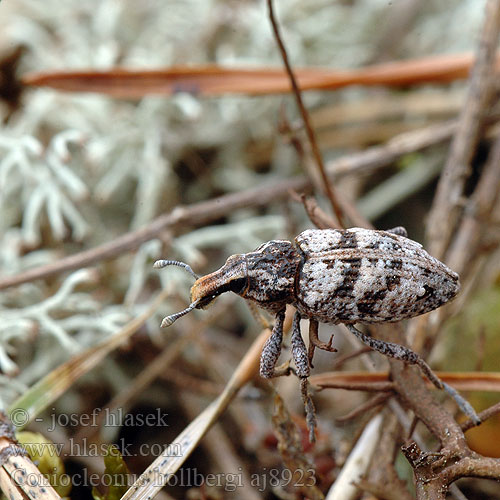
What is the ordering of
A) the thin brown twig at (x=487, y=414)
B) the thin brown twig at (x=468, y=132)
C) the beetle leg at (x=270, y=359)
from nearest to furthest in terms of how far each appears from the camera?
the thin brown twig at (x=487, y=414)
the beetle leg at (x=270, y=359)
the thin brown twig at (x=468, y=132)

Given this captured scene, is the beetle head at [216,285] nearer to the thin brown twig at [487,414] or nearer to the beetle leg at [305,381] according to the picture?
the beetle leg at [305,381]

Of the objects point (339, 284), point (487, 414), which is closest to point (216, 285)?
point (339, 284)

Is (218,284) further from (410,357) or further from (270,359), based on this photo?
(410,357)

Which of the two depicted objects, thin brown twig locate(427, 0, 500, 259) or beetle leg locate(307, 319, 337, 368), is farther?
thin brown twig locate(427, 0, 500, 259)

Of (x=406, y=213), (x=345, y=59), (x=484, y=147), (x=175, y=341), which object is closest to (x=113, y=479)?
(x=175, y=341)

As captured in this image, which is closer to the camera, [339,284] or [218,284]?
[339,284]

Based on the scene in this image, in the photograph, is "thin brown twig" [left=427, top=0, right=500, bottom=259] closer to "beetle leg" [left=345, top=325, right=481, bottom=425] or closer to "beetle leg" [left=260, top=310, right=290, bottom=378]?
"beetle leg" [left=345, top=325, right=481, bottom=425]

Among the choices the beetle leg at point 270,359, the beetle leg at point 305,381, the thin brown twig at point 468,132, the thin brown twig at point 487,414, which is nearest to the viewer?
the thin brown twig at point 487,414

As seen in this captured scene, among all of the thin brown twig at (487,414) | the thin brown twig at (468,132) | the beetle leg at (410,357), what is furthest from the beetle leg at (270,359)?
the thin brown twig at (468,132)

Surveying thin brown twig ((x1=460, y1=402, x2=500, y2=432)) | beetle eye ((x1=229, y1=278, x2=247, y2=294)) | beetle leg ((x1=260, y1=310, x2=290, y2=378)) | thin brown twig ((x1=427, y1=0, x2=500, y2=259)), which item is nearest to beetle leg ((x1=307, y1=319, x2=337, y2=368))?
beetle leg ((x1=260, y1=310, x2=290, y2=378))
